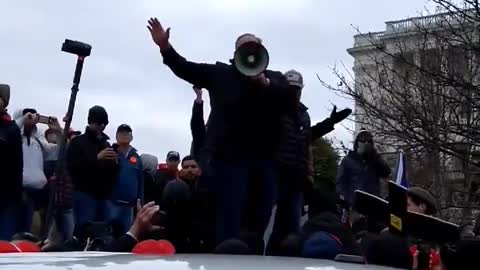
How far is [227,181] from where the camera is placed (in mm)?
6969

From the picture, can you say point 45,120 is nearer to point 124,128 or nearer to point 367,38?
point 124,128

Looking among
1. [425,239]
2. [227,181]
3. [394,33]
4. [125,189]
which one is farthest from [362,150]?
[394,33]

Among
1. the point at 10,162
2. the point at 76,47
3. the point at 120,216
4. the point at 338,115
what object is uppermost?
the point at 76,47

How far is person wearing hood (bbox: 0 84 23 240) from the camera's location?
7812 millimetres

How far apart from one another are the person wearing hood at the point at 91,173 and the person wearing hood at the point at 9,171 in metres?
0.63

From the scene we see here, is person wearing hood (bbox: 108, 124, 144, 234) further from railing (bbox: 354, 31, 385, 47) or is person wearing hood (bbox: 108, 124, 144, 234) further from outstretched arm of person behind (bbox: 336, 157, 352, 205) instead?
railing (bbox: 354, 31, 385, 47)

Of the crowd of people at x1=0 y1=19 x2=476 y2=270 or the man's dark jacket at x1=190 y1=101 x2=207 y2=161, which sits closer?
the crowd of people at x1=0 y1=19 x2=476 y2=270

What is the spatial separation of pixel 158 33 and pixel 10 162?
1.82 m

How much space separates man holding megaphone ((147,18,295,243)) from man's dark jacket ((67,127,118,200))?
1.75 metres

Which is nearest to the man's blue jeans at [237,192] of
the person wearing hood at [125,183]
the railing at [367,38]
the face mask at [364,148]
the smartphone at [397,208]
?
the person wearing hood at [125,183]

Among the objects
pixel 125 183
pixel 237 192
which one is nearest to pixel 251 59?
pixel 237 192

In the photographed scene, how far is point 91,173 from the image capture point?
857 cm

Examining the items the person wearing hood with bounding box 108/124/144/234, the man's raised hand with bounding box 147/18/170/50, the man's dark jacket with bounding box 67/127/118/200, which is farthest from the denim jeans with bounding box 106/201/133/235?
the man's raised hand with bounding box 147/18/170/50

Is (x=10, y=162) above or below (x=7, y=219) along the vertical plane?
above
